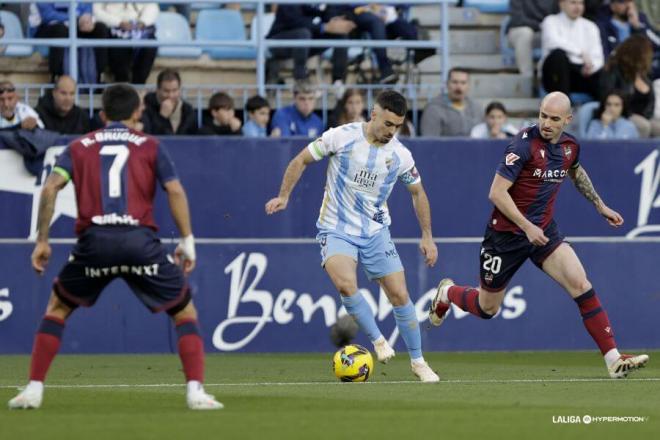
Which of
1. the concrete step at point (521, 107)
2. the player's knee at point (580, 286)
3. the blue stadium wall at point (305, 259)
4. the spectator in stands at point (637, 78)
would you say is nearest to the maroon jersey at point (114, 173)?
the player's knee at point (580, 286)

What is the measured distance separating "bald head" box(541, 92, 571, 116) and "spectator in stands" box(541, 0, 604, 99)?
7102mm

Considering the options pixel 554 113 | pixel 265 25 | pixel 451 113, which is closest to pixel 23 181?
pixel 265 25

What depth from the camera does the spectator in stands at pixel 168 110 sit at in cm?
1714

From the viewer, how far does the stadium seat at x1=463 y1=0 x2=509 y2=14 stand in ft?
68.6

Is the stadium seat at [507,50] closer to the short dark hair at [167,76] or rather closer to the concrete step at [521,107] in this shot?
the concrete step at [521,107]

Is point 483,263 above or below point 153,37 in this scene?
below

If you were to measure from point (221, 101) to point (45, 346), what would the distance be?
8060mm

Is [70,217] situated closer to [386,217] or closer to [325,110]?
[325,110]

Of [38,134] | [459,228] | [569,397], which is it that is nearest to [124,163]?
[569,397]

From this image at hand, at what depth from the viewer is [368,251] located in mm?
12500

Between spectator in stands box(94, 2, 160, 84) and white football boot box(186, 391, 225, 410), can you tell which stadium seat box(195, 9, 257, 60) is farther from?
white football boot box(186, 391, 225, 410)

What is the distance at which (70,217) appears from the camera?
16703 millimetres

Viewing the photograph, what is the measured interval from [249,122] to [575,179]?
5.59 m

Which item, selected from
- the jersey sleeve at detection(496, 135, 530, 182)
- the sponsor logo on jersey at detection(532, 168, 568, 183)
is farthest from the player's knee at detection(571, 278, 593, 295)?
the jersey sleeve at detection(496, 135, 530, 182)
